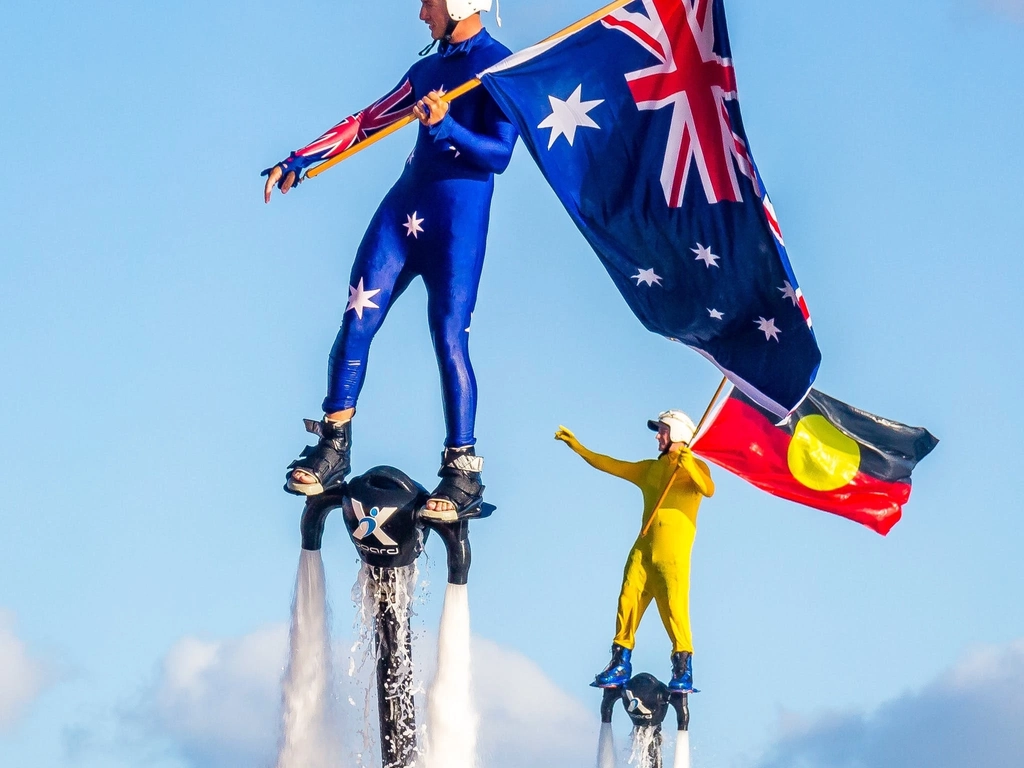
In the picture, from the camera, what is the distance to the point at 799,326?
54.2 feet

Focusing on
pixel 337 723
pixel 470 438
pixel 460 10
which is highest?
pixel 460 10

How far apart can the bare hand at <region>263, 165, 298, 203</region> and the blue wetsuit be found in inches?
2.9

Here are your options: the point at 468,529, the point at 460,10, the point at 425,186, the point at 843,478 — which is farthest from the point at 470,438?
the point at 843,478

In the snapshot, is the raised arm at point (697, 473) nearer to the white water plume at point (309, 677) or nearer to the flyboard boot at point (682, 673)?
the flyboard boot at point (682, 673)

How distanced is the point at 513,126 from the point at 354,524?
2.94 meters

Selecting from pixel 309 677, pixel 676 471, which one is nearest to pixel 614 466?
pixel 676 471

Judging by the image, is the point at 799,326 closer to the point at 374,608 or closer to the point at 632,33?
the point at 632,33

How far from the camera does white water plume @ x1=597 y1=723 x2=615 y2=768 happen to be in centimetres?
1833

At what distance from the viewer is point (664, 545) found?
1819 centimetres

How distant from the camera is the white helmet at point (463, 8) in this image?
1636cm

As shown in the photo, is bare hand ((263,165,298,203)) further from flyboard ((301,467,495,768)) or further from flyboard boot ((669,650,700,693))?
flyboard boot ((669,650,700,693))

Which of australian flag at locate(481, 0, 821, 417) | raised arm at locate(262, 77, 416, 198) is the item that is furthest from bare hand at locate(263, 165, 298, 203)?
australian flag at locate(481, 0, 821, 417)

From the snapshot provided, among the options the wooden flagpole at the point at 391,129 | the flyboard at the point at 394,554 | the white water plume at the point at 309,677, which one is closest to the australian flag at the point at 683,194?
the wooden flagpole at the point at 391,129

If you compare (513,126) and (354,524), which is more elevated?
(513,126)
